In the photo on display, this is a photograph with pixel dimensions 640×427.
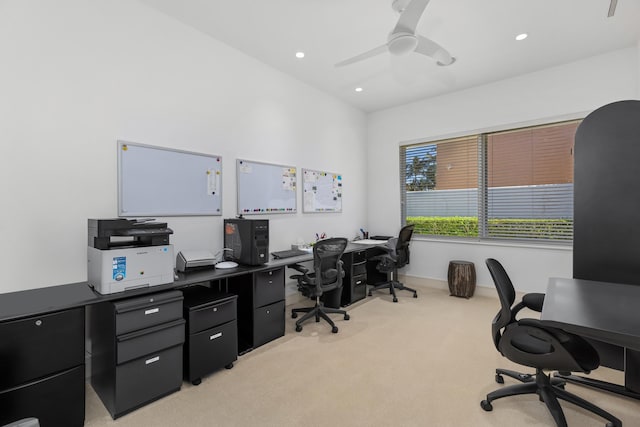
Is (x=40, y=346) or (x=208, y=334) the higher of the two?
(x=40, y=346)

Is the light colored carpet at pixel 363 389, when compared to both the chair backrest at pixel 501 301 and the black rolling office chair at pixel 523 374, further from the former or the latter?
the chair backrest at pixel 501 301

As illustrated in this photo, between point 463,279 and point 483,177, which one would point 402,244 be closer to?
point 463,279

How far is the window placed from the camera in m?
3.98

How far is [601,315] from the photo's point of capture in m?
1.44

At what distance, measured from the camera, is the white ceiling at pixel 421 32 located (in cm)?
272

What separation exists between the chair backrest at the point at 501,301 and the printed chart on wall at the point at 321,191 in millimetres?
2770

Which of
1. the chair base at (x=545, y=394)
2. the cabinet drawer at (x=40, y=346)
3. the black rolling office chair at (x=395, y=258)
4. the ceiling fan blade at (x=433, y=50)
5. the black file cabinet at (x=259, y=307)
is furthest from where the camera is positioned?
the black rolling office chair at (x=395, y=258)

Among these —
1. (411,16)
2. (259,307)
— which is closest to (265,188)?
(259,307)

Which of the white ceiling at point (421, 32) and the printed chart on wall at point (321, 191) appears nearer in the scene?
the white ceiling at point (421, 32)

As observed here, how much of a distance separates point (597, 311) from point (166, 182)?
3.31m

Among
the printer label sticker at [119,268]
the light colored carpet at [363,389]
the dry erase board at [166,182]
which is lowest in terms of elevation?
the light colored carpet at [363,389]

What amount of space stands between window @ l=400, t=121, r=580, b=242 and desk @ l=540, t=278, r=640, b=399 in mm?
2233

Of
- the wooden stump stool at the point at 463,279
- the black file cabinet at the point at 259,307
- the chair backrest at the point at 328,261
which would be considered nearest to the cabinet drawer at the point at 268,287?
the black file cabinet at the point at 259,307

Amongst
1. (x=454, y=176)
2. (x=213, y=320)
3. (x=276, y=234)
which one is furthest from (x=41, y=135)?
(x=454, y=176)
